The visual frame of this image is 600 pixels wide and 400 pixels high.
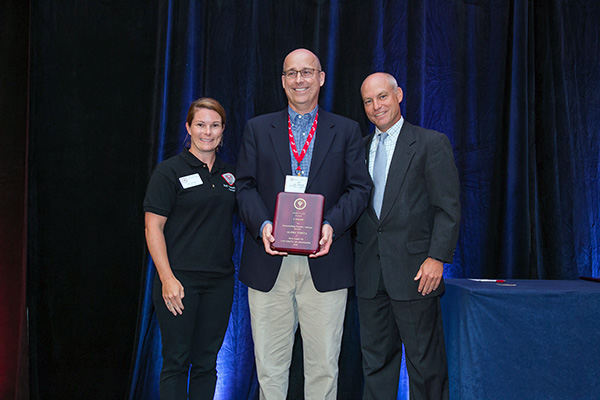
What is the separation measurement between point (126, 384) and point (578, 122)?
3381 mm

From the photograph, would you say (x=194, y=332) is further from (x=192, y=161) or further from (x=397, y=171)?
(x=397, y=171)

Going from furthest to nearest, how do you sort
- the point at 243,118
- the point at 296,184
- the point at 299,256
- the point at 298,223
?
the point at 243,118 → the point at 299,256 → the point at 296,184 → the point at 298,223

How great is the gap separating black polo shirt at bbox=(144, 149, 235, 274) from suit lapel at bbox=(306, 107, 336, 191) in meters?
0.43

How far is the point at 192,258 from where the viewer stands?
193cm

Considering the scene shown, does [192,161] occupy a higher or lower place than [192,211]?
higher

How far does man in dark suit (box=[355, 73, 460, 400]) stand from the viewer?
1.87 m

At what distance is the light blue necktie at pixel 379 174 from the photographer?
197cm

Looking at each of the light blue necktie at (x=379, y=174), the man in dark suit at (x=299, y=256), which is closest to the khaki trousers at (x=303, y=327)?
the man in dark suit at (x=299, y=256)

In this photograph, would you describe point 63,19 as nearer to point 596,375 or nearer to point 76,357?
point 76,357

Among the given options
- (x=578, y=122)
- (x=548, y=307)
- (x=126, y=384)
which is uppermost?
(x=578, y=122)

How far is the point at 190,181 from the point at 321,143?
0.63 meters

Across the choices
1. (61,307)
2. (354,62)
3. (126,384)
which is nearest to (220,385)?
(126,384)

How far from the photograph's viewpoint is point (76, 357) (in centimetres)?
256

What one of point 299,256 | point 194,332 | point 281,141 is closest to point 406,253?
point 299,256
